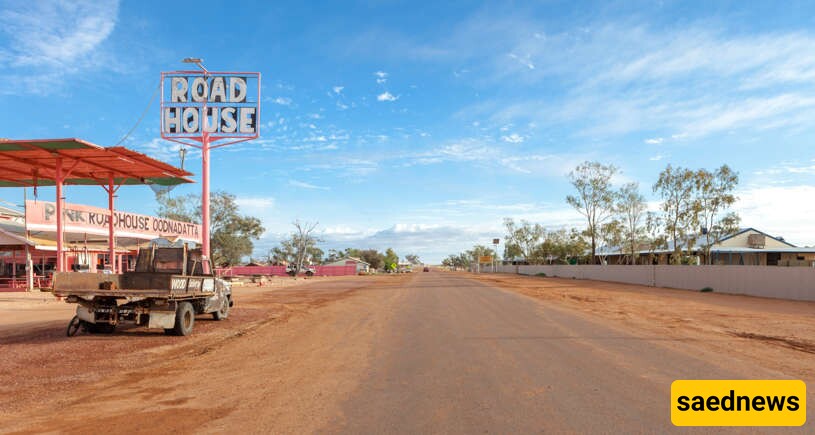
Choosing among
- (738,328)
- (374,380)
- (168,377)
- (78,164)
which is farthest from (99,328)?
(738,328)

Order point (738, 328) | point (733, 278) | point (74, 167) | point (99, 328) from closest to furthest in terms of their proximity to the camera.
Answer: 1. point (99, 328)
2. point (738, 328)
3. point (74, 167)
4. point (733, 278)

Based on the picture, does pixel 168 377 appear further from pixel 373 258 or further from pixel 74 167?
pixel 373 258

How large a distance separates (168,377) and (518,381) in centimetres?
534

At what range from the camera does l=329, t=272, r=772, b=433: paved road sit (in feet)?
18.1

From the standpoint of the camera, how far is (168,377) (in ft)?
27.0

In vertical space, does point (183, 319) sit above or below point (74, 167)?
below

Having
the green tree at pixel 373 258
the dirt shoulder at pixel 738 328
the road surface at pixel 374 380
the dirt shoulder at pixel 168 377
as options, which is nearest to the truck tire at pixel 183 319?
the dirt shoulder at pixel 168 377

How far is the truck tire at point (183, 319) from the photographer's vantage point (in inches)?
503

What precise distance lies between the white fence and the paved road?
56.9 ft

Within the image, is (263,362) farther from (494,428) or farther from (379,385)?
(494,428)

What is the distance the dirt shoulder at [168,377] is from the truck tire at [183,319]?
0.26 metres

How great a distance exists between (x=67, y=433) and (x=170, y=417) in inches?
38.3

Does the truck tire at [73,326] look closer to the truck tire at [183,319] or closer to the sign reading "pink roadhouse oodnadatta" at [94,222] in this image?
the truck tire at [183,319]

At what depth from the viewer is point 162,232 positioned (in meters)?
39.2
